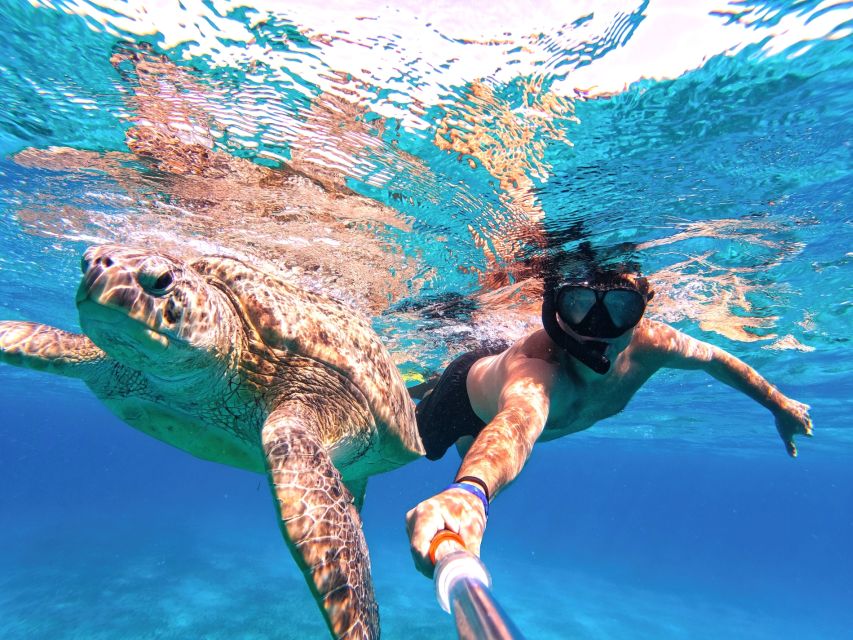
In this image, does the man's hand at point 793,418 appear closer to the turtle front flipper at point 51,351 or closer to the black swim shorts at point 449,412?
the black swim shorts at point 449,412

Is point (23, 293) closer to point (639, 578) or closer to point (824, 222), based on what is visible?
point (824, 222)

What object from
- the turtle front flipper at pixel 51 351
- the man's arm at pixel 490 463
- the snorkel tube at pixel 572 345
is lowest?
the turtle front flipper at pixel 51 351

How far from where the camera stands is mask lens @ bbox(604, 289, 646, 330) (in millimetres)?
4051

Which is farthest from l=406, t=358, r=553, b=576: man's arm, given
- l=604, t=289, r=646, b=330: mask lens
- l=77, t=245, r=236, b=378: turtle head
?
l=77, t=245, r=236, b=378: turtle head

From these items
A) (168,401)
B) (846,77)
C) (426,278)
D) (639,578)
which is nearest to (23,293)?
(426,278)

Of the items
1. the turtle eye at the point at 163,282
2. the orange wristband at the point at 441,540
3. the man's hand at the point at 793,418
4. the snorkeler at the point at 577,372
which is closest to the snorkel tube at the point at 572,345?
the snorkeler at the point at 577,372

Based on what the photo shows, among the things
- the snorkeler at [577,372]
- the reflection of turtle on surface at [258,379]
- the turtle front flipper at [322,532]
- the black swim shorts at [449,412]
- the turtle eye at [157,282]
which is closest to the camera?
the turtle front flipper at [322,532]

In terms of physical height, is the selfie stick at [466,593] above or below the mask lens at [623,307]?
below

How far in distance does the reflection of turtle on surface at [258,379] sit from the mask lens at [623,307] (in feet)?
8.01

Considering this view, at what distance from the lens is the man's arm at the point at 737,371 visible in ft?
14.8

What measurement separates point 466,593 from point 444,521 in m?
0.42

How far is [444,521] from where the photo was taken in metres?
1.52

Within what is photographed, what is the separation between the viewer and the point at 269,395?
3.85 meters

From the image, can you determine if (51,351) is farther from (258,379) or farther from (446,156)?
(446,156)
